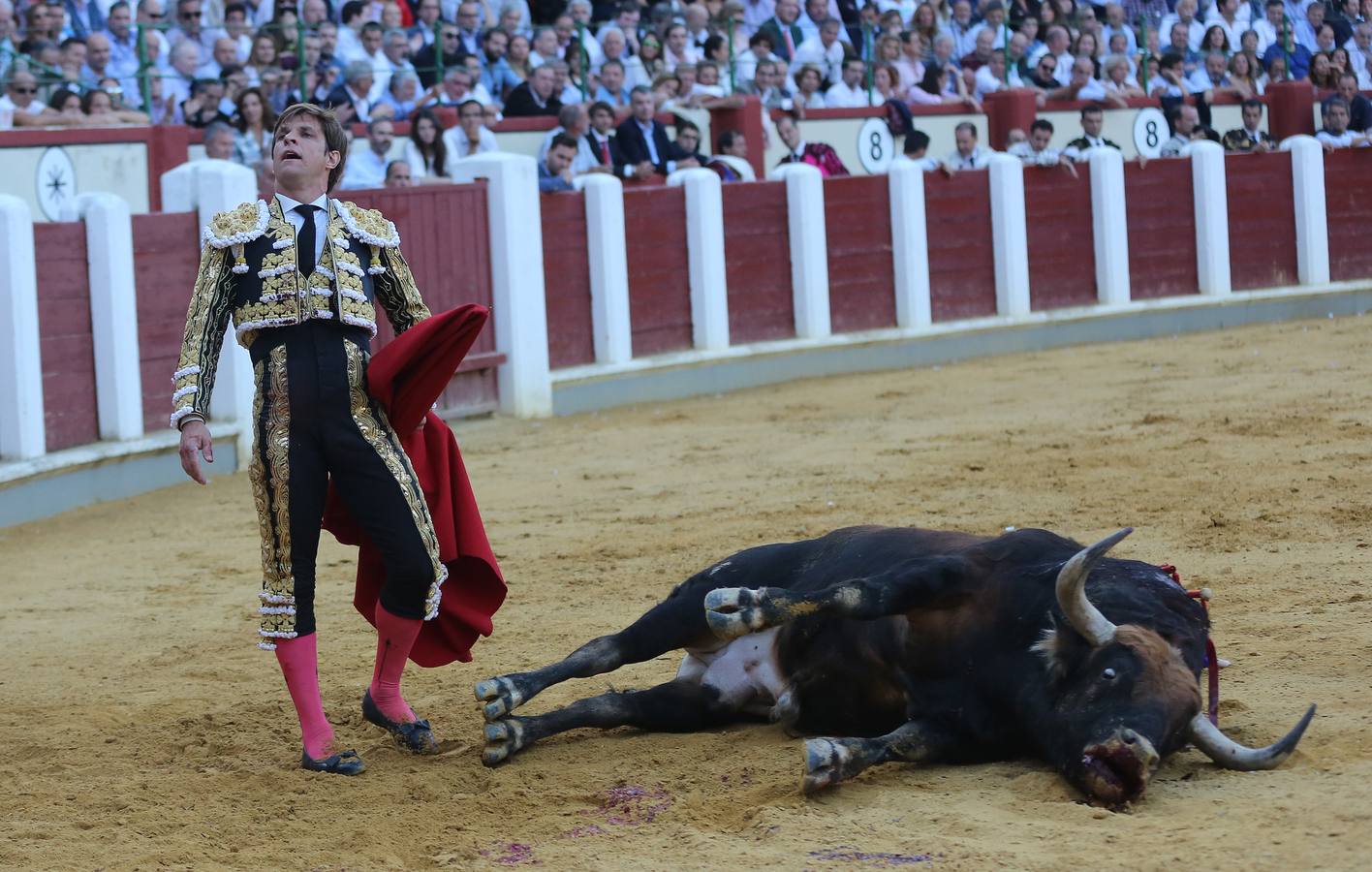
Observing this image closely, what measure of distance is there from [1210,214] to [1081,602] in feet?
36.4

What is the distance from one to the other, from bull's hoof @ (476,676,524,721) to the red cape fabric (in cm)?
21

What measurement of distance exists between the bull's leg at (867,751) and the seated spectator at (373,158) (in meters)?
6.50

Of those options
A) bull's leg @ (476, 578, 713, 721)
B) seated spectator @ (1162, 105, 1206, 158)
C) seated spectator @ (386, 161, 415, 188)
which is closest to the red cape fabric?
bull's leg @ (476, 578, 713, 721)

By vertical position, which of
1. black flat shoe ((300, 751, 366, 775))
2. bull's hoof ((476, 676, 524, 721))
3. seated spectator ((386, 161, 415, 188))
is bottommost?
black flat shoe ((300, 751, 366, 775))

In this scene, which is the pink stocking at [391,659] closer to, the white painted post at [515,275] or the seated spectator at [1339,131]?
the white painted post at [515,275]

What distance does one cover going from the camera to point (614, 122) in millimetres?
10664

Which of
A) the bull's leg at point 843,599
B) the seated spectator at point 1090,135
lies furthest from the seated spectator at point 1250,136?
the bull's leg at point 843,599

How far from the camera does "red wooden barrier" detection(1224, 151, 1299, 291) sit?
44.8 feet

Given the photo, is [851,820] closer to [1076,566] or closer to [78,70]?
[1076,566]

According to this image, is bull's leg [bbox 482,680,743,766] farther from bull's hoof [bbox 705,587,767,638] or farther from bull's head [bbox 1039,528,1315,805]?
bull's head [bbox 1039,528,1315,805]

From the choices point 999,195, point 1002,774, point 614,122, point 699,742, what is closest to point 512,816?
point 699,742

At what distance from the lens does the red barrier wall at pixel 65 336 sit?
24.2ft

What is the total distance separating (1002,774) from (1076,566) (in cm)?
42

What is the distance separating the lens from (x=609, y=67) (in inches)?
433
